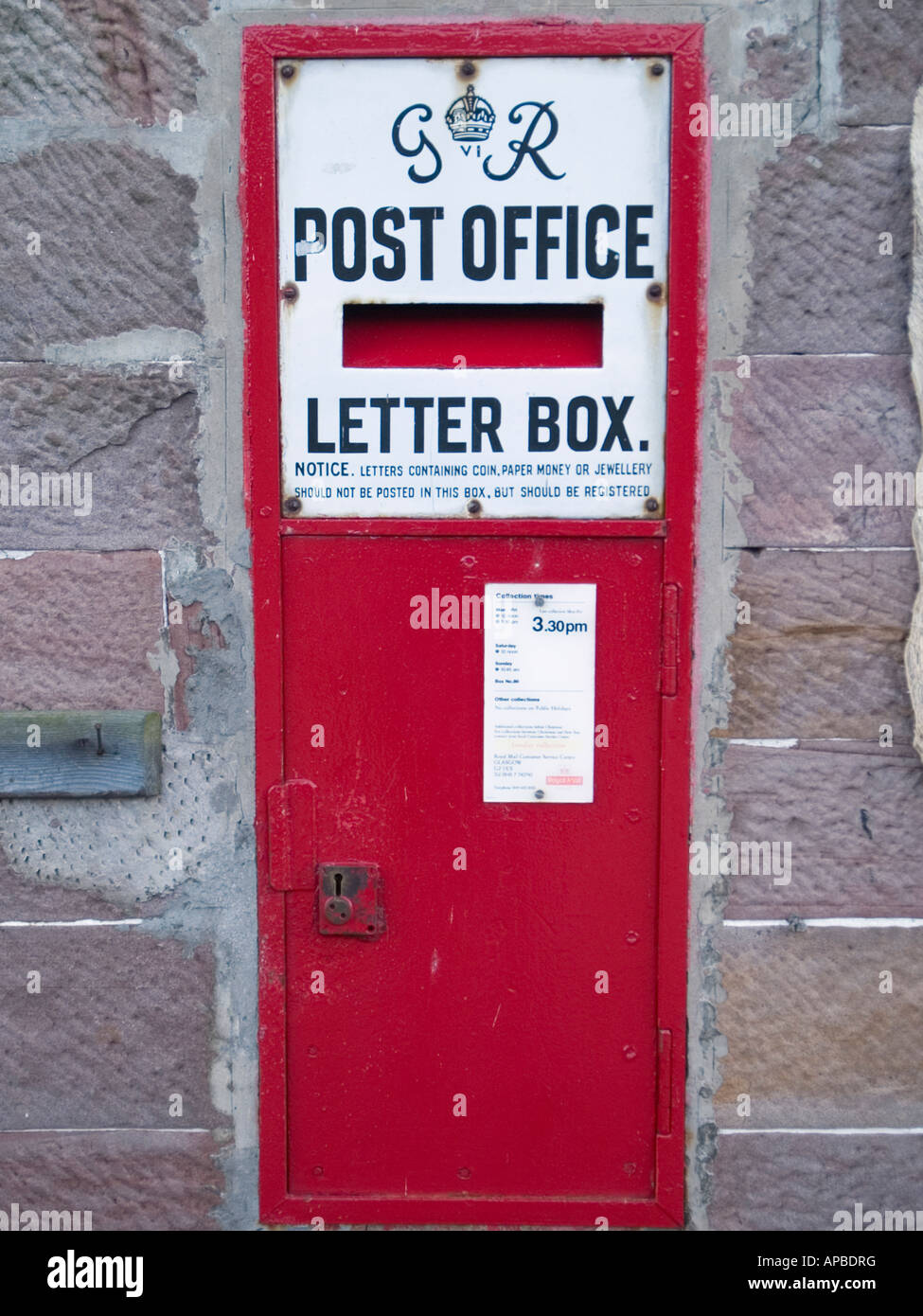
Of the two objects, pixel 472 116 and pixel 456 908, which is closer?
pixel 472 116

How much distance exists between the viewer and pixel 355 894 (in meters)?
1.75

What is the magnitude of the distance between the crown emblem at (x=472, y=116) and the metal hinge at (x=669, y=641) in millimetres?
804

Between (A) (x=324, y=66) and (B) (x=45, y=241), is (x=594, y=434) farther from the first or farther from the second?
(B) (x=45, y=241)

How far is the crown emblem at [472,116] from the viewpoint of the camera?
1662mm

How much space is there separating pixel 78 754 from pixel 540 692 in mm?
805

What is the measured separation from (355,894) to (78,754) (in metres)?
0.54

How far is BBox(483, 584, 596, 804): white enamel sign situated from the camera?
172cm

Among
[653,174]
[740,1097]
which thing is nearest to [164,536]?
[653,174]

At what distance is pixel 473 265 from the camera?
1.68 meters

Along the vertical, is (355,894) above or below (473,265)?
below

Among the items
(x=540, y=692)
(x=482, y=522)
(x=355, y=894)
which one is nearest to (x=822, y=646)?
(x=540, y=692)

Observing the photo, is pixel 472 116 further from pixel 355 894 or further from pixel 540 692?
pixel 355 894

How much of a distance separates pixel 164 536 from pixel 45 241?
1.74ft

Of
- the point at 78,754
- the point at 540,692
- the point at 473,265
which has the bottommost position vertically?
the point at 78,754
